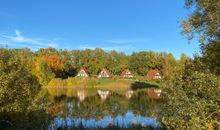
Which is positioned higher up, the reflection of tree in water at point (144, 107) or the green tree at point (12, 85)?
the green tree at point (12, 85)

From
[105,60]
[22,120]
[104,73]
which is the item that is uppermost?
[105,60]

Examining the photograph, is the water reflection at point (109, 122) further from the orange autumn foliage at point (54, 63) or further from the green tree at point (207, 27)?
the orange autumn foliage at point (54, 63)

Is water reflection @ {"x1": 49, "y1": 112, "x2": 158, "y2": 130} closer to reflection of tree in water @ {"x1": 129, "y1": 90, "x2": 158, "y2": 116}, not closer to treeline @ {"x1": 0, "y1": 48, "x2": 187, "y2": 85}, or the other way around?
reflection of tree in water @ {"x1": 129, "y1": 90, "x2": 158, "y2": 116}

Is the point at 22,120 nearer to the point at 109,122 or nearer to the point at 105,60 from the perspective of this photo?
the point at 109,122

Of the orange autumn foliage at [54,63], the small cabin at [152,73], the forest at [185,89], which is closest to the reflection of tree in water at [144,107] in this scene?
the forest at [185,89]

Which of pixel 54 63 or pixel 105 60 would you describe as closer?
pixel 54 63

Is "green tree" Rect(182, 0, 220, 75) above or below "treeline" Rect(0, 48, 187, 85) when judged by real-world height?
below

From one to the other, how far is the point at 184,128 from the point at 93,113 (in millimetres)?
11890

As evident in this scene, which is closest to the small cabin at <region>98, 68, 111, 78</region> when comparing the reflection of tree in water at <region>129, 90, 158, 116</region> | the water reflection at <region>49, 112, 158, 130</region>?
the reflection of tree in water at <region>129, 90, 158, 116</region>

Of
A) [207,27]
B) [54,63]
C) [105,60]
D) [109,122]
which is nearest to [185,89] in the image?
[207,27]

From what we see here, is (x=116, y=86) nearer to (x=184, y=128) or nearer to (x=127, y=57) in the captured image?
(x=127, y=57)

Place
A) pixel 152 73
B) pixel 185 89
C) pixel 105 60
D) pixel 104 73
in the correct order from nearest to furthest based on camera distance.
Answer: pixel 185 89
pixel 152 73
pixel 104 73
pixel 105 60

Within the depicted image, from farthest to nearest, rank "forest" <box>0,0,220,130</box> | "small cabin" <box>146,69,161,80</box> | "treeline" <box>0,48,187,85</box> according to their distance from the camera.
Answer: "treeline" <box>0,48,187,85</box>, "small cabin" <box>146,69,161,80</box>, "forest" <box>0,0,220,130</box>

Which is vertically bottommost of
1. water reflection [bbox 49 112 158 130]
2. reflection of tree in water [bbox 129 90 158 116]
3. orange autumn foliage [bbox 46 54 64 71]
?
water reflection [bbox 49 112 158 130]
